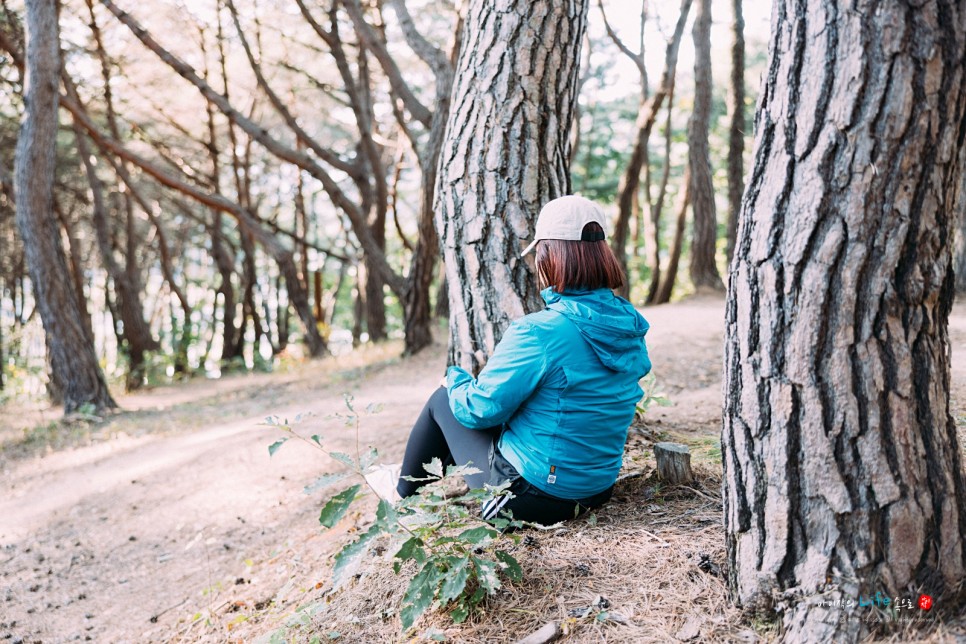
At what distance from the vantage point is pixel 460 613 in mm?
2582

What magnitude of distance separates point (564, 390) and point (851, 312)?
1.10 meters

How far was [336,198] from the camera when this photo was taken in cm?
1154

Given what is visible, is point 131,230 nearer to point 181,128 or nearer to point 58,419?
point 181,128

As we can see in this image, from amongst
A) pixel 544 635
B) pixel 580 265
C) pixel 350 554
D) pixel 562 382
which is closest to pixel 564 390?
pixel 562 382

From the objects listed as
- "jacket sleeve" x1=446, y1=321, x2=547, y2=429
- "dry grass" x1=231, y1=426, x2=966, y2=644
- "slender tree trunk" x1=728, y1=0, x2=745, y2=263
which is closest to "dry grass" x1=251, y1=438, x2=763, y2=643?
"dry grass" x1=231, y1=426, x2=966, y2=644

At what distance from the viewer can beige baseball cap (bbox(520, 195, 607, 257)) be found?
2.90 m

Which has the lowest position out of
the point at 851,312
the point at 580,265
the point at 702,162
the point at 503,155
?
the point at 851,312

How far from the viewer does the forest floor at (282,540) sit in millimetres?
2574

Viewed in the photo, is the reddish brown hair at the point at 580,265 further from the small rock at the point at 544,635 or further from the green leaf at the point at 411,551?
the small rock at the point at 544,635

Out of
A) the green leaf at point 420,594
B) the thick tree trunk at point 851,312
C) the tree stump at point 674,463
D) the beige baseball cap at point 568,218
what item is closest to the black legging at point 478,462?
the tree stump at point 674,463

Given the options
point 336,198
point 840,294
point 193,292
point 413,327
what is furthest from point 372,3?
point 193,292

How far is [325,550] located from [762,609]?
7.31 feet

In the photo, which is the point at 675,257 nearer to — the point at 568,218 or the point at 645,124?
the point at 645,124

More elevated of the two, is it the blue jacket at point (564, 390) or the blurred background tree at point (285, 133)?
the blurred background tree at point (285, 133)
